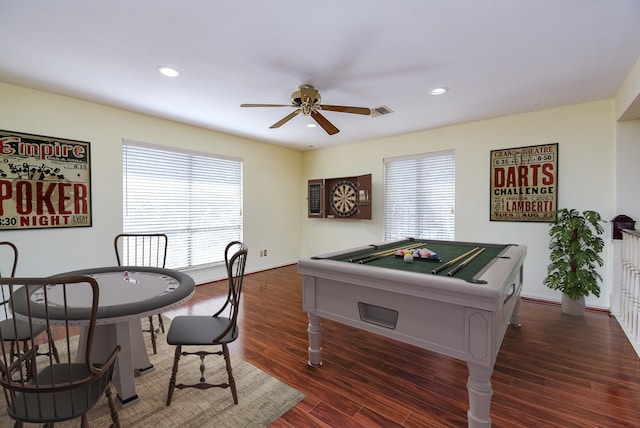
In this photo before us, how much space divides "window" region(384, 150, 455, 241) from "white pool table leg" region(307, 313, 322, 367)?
3.15 metres

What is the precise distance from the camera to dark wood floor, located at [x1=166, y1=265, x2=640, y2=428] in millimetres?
1772

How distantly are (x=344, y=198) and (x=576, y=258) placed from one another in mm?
3506

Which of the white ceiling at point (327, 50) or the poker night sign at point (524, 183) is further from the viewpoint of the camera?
the poker night sign at point (524, 183)

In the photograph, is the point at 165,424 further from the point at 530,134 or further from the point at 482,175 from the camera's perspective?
the point at 530,134

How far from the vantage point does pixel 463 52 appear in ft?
7.84

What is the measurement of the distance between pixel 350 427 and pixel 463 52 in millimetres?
2891

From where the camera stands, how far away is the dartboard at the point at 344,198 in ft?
18.0

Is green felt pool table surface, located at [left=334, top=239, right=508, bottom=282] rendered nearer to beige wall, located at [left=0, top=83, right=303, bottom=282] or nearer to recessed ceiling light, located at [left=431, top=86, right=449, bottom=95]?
recessed ceiling light, located at [left=431, top=86, right=449, bottom=95]

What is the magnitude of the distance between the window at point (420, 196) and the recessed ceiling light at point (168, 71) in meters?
3.65

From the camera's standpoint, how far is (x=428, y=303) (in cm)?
169

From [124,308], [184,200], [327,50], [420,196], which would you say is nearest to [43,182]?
[184,200]

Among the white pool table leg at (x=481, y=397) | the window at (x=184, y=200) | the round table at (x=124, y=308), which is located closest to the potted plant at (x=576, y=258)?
the white pool table leg at (x=481, y=397)

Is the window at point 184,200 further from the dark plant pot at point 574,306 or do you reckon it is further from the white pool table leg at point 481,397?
the dark plant pot at point 574,306

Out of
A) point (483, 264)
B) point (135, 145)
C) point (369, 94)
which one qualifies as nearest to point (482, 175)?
point (369, 94)
